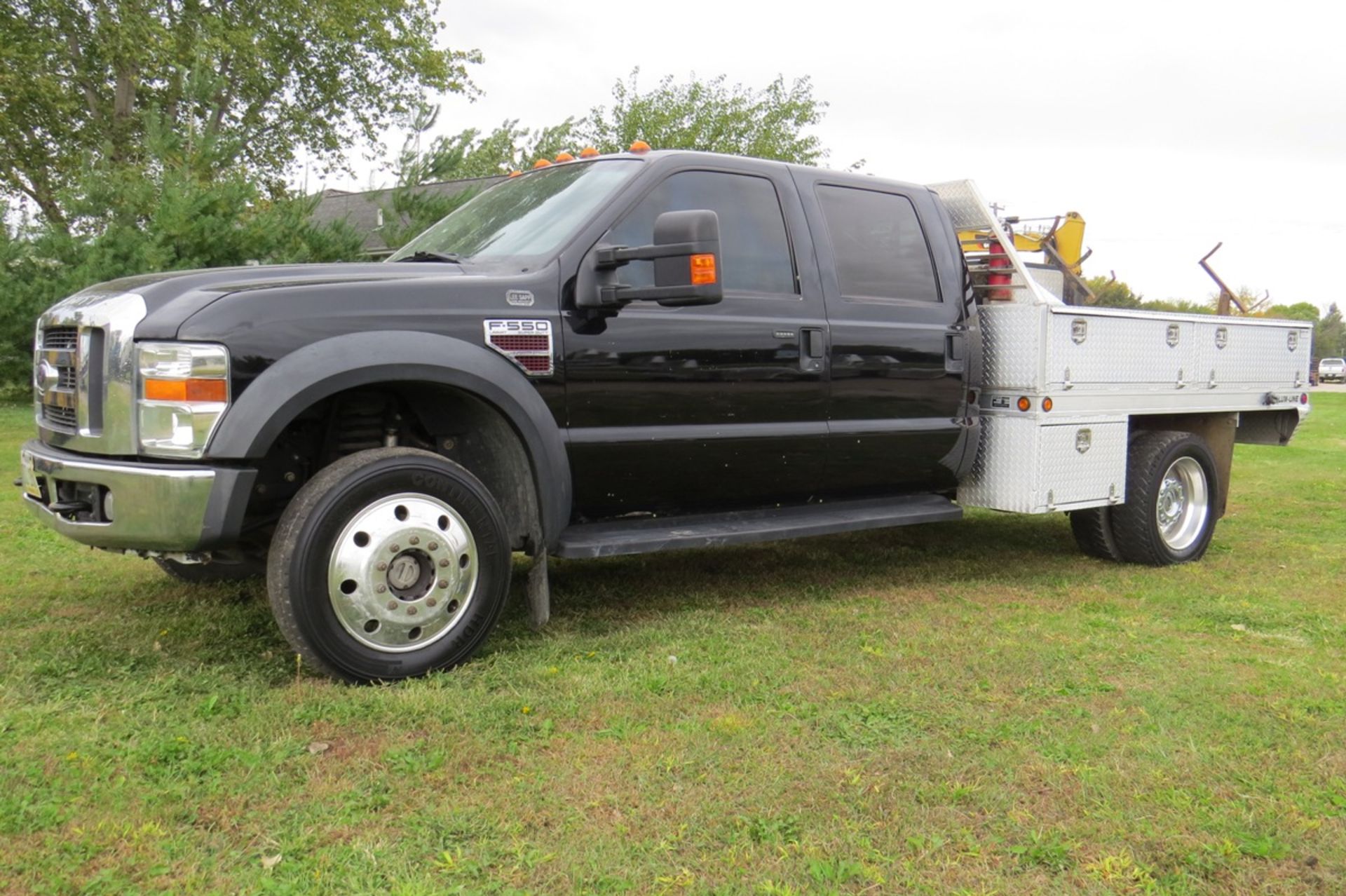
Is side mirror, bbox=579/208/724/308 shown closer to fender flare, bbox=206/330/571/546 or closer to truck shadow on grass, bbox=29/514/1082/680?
fender flare, bbox=206/330/571/546

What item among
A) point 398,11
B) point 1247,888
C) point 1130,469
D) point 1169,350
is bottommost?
point 1247,888

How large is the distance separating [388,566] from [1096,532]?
14.0 ft

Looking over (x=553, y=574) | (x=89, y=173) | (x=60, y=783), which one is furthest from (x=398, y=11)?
(x=60, y=783)

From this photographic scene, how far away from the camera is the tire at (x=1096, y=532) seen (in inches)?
251

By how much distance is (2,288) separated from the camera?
12352 millimetres

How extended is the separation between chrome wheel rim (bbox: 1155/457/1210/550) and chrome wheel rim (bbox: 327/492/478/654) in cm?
437

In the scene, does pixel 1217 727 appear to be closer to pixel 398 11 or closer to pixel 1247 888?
pixel 1247 888

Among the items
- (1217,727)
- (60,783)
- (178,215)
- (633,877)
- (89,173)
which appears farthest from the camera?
(89,173)

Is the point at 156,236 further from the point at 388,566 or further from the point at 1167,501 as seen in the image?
the point at 1167,501

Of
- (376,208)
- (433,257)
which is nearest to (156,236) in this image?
(376,208)

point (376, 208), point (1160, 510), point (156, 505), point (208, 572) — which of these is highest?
point (376, 208)

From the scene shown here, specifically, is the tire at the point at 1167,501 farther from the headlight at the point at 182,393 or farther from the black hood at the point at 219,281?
the headlight at the point at 182,393

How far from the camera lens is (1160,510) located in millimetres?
6473

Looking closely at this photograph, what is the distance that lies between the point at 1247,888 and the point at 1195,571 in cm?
396
